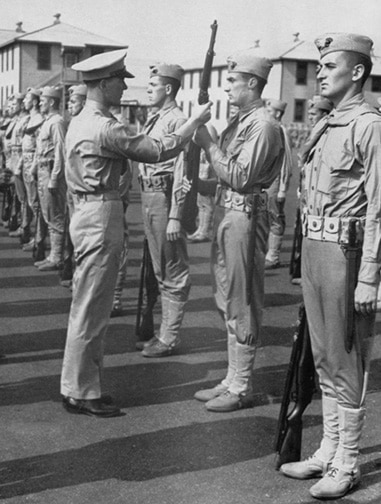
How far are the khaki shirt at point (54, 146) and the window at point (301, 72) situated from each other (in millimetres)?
48811

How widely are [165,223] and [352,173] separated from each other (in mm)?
3037

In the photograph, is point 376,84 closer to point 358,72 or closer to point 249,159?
point 249,159

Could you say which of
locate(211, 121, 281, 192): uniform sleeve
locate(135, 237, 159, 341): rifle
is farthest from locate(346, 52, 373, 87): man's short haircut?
locate(135, 237, 159, 341): rifle

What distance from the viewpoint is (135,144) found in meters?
5.29

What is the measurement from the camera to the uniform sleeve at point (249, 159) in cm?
532

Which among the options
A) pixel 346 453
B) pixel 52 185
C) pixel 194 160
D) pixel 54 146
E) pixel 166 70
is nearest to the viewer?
pixel 346 453

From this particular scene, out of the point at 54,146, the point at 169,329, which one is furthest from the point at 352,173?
the point at 54,146

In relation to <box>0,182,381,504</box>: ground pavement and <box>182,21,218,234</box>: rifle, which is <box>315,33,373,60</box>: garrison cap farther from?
<box>0,182,381,504</box>: ground pavement

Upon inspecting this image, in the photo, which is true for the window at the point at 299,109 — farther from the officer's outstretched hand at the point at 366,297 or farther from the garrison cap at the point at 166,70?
the officer's outstretched hand at the point at 366,297

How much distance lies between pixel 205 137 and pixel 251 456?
2.10 metres

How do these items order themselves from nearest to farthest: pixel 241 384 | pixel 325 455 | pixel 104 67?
pixel 325 455 < pixel 104 67 < pixel 241 384

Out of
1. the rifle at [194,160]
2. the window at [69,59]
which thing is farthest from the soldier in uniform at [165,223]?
the window at [69,59]

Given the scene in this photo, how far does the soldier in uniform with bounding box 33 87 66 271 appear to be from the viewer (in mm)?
10852

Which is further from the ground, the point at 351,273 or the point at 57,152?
the point at 57,152
